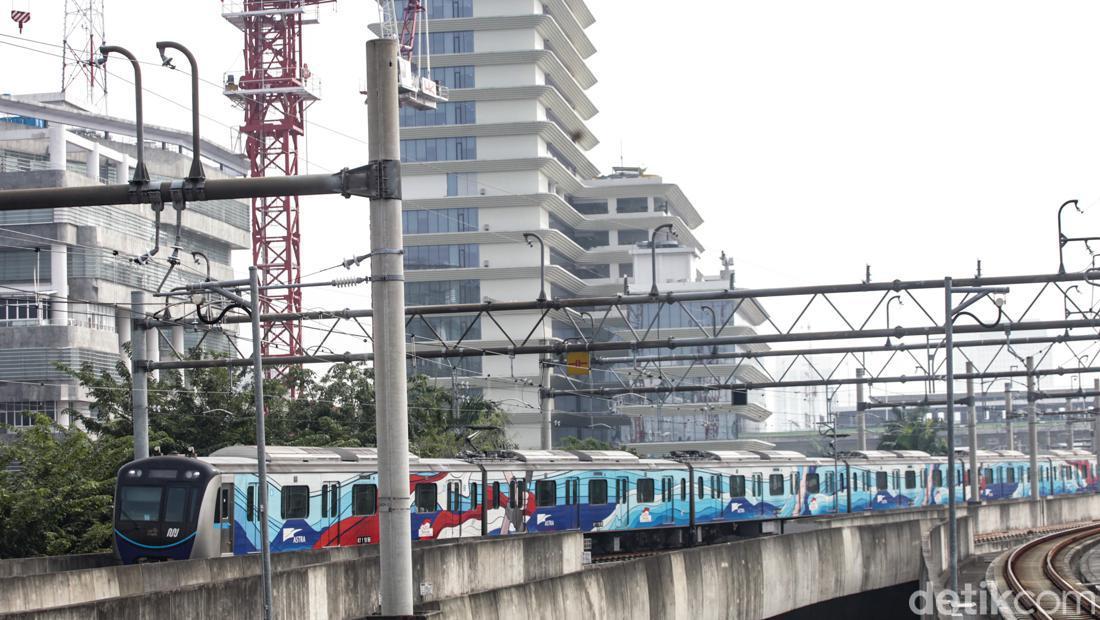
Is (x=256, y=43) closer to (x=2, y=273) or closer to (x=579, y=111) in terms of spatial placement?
(x=2, y=273)

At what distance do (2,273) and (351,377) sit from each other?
21.7 m

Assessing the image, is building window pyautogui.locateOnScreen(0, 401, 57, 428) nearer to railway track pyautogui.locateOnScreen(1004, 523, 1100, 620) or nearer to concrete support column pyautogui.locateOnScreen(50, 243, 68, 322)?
concrete support column pyautogui.locateOnScreen(50, 243, 68, 322)

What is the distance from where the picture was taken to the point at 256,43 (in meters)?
82.6

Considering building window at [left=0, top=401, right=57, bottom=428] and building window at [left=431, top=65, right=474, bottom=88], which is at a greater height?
building window at [left=431, top=65, right=474, bottom=88]

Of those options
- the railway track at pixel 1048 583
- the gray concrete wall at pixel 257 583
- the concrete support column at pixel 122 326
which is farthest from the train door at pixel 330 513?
Answer: the concrete support column at pixel 122 326

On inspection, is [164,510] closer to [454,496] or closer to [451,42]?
[454,496]

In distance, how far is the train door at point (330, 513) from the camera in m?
34.6

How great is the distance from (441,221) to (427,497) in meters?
77.2

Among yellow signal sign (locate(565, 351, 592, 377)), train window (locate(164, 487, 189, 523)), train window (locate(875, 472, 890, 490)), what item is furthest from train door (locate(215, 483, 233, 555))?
train window (locate(875, 472, 890, 490))

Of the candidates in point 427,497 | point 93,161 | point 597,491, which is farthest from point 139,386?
point 93,161

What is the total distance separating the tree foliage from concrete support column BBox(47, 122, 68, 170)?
58.0 ft

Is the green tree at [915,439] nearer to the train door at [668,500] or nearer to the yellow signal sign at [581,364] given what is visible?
the yellow signal sign at [581,364]

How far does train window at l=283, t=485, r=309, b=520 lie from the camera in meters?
33.3

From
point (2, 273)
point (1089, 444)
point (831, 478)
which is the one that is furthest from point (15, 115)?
point (1089, 444)
